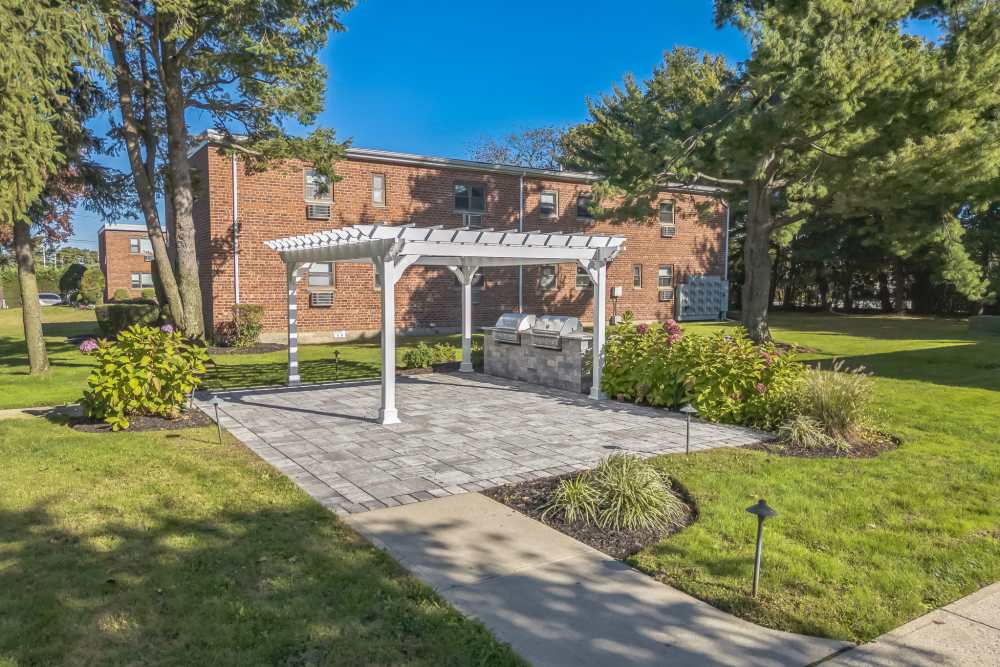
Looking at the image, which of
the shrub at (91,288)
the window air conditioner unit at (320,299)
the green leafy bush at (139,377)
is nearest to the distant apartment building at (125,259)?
the shrub at (91,288)

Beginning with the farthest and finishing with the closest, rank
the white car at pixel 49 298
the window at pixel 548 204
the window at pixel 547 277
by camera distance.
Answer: the white car at pixel 49 298, the window at pixel 547 277, the window at pixel 548 204

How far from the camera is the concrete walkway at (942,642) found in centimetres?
297

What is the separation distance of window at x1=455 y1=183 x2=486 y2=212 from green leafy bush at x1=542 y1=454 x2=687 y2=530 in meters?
16.5

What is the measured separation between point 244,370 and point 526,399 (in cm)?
668

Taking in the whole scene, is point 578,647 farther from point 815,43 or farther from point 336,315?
point 336,315

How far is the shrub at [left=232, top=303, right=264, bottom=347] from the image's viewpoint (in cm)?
1675

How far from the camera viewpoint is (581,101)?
32.3 m

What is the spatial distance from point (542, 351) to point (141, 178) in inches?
384

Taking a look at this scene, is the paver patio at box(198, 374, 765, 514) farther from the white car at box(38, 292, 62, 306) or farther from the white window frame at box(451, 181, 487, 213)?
the white car at box(38, 292, 62, 306)

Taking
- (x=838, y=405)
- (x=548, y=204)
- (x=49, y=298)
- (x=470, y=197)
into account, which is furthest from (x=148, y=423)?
(x=49, y=298)

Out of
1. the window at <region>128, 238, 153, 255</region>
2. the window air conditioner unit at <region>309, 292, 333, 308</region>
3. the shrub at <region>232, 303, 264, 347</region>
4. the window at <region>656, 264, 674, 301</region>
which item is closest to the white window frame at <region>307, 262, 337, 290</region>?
the window air conditioner unit at <region>309, 292, 333, 308</region>

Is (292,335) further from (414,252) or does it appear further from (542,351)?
(542,351)

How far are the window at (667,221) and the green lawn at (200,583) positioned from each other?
21782 mm

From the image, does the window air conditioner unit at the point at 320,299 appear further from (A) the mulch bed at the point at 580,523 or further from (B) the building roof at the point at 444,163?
(A) the mulch bed at the point at 580,523
